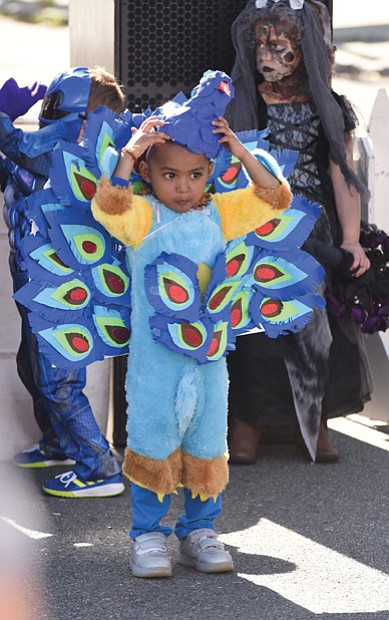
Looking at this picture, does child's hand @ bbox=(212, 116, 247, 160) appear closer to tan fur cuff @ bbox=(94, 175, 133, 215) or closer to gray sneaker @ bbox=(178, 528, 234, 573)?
tan fur cuff @ bbox=(94, 175, 133, 215)

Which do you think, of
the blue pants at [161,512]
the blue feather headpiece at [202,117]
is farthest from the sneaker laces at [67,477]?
the blue feather headpiece at [202,117]

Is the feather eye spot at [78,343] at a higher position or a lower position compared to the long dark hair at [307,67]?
lower

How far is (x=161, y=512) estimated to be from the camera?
3.32 meters

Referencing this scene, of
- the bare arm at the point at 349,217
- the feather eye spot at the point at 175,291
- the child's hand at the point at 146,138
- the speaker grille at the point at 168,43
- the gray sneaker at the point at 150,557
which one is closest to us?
the child's hand at the point at 146,138

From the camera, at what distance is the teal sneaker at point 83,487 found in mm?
4230

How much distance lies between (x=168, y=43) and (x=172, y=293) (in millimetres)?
2228

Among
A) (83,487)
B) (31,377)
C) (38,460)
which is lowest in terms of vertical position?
(38,460)

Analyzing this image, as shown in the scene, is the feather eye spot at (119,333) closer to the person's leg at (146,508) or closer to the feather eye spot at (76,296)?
the feather eye spot at (76,296)

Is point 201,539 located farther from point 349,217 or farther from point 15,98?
point 349,217

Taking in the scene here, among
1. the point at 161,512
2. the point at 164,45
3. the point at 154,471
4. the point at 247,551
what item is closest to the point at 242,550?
the point at 247,551

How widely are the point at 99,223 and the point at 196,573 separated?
1099 mm

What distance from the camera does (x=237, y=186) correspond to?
11.1ft

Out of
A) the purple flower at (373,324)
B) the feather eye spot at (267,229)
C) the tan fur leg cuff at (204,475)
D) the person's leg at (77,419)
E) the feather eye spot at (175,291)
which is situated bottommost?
the person's leg at (77,419)

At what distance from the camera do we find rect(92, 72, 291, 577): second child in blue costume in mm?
3064
